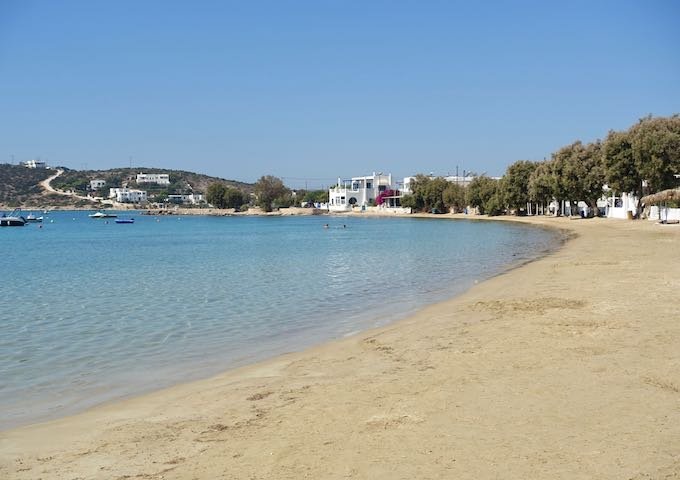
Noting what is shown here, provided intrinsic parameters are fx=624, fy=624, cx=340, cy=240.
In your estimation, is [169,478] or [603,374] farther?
[603,374]

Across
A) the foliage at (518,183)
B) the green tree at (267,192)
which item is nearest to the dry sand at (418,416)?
the foliage at (518,183)

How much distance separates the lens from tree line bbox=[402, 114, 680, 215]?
52.7m

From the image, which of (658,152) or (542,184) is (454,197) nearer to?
(542,184)

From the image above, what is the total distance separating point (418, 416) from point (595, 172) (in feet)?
227

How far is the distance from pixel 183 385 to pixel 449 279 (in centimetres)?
1718

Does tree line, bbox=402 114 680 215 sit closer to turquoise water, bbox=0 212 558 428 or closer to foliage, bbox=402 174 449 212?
foliage, bbox=402 174 449 212

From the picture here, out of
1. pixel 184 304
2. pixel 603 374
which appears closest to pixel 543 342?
pixel 603 374

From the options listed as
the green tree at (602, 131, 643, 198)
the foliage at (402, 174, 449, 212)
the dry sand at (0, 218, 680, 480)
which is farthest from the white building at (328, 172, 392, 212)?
the dry sand at (0, 218, 680, 480)

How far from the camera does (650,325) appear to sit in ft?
38.3

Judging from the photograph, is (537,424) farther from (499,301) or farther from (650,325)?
(499,301)

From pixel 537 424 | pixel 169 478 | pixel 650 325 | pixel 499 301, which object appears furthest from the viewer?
pixel 499 301

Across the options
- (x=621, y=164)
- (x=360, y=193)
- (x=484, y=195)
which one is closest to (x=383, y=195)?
(x=360, y=193)

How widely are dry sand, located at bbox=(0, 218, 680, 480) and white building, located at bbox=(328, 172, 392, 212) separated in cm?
16926

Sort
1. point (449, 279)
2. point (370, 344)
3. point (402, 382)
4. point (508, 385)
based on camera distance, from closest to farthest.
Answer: point (508, 385) → point (402, 382) → point (370, 344) → point (449, 279)
